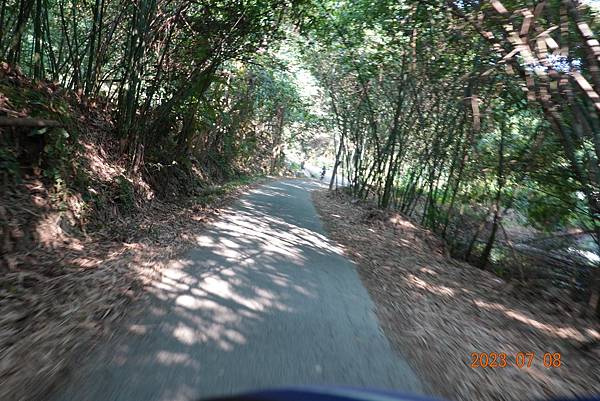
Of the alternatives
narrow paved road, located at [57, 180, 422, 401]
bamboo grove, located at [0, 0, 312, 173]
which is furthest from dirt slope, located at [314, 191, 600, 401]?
bamboo grove, located at [0, 0, 312, 173]

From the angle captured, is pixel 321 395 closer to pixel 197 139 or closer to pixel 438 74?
pixel 438 74

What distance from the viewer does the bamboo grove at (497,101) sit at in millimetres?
4988

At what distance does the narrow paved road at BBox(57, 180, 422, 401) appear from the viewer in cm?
263

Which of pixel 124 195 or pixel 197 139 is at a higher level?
pixel 197 139

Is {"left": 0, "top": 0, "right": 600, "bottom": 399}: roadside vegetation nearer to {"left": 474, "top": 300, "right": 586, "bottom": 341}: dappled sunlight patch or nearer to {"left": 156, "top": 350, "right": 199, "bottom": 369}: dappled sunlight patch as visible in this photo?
{"left": 474, "top": 300, "right": 586, "bottom": 341}: dappled sunlight patch

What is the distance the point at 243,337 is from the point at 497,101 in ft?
27.2

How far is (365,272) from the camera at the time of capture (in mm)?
6406

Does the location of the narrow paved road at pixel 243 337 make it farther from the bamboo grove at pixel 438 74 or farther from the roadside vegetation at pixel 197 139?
the bamboo grove at pixel 438 74

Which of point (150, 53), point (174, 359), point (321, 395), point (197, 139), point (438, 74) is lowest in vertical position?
point (174, 359)

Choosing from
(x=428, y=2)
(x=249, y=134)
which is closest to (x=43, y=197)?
(x=428, y=2)

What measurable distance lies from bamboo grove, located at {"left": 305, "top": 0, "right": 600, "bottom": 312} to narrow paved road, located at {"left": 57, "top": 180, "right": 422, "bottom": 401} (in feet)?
11.5

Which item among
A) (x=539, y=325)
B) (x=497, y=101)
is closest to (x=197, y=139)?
(x=497, y=101)

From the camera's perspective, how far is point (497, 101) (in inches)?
354
